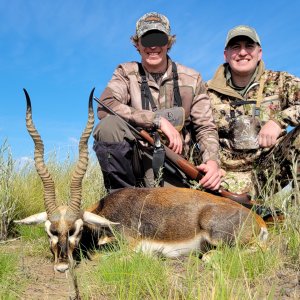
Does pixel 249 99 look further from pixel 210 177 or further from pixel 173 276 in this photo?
pixel 173 276

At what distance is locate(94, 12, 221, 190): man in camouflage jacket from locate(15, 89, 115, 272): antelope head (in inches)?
42.1

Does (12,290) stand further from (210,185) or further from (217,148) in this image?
(217,148)

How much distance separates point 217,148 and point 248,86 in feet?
4.69

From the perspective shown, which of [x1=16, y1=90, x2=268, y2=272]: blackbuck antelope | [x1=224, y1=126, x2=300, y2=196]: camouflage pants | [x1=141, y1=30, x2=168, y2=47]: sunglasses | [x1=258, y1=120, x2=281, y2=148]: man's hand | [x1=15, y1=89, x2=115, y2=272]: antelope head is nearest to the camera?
[x1=15, y1=89, x2=115, y2=272]: antelope head

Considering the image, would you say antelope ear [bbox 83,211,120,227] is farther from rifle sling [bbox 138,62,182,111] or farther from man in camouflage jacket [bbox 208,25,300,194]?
man in camouflage jacket [bbox 208,25,300,194]

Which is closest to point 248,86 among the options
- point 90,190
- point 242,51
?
point 242,51

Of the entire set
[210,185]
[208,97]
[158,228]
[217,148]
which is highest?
[208,97]

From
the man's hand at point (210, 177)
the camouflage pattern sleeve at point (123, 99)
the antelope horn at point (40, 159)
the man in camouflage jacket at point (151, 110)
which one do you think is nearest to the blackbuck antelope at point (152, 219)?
the antelope horn at point (40, 159)

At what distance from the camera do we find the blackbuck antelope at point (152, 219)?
477cm

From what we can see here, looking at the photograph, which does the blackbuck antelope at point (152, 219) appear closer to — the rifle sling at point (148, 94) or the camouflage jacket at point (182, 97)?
the camouflage jacket at point (182, 97)

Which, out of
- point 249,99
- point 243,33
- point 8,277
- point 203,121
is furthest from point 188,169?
point 8,277

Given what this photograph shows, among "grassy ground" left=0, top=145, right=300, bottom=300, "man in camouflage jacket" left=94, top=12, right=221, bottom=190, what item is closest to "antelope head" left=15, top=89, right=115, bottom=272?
"grassy ground" left=0, top=145, right=300, bottom=300

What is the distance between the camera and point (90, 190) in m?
8.03

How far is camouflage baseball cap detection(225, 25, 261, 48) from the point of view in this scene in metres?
7.26
